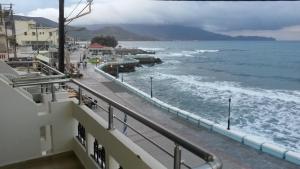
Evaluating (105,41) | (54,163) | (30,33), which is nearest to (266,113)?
(54,163)

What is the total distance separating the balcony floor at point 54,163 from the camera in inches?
153

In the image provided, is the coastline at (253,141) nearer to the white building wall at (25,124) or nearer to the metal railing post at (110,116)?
the white building wall at (25,124)

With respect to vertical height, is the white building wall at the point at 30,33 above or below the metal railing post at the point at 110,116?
above

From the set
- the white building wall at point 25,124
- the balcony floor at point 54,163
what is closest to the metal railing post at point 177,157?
the balcony floor at point 54,163

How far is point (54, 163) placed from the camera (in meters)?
4.04

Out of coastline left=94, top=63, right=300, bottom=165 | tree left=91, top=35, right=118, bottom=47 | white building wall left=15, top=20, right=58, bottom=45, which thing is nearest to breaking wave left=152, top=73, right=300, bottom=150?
coastline left=94, top=63, right=300, bottom=165

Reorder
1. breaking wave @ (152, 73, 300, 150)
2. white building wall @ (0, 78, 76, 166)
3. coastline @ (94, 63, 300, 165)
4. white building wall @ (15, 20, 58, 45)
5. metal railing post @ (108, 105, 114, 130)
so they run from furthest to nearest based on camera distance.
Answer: white building wall @ (15, 20, 58, 45), breaking wave @ (152, 73, 300, 150), coastline @ (94, 63, 300, 165), white building wall @ (0, 78, 76, 166), metal railing post @ (108, 105, 114, 130)

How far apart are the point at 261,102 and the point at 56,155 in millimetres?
22183

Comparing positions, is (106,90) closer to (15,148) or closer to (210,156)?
(15,148)

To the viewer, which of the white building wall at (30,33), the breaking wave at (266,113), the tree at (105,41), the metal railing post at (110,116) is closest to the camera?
the metal railing post at (110,116)

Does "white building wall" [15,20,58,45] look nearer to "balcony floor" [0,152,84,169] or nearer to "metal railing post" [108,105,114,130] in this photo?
"balcony floor" [0,152,84,169]

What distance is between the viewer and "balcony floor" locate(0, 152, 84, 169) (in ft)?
12.8

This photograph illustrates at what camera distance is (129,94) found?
18750mm

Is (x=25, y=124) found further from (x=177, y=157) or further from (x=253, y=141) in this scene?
(x=253, y=141)
